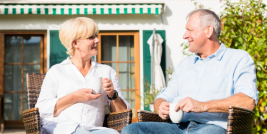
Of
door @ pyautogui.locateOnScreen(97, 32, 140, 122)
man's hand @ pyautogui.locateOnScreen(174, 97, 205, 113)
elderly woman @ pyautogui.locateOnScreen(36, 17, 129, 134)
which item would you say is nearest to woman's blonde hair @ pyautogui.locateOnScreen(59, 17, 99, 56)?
elderly woman @ pyautogui.locateOnScreen(36, 17, 129, 134)

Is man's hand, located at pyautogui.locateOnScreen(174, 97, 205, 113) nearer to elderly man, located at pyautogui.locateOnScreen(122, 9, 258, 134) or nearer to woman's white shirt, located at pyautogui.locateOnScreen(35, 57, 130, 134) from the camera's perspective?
elderly man, located at pyautogui.locateOnScreen(122, 9, 258, 134)

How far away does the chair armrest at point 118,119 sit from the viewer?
208 cm

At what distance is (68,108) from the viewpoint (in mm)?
2033

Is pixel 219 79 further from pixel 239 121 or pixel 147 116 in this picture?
pixel 147 116

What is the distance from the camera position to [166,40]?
230 inches

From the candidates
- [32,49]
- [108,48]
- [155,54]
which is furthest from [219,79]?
[32,49]

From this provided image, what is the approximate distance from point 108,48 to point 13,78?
2313 millimetres

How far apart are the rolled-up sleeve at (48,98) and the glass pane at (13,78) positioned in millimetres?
4670

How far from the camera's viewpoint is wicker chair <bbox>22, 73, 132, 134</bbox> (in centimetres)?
194

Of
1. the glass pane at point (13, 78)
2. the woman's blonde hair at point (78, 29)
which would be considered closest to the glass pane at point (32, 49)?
the glass pane at point (13, 78)

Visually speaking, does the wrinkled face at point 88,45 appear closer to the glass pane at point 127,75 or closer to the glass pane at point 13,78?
the glass pane at point 127,75

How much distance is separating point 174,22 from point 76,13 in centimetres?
200

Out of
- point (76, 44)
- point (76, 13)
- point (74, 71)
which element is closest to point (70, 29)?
point (76, 44)

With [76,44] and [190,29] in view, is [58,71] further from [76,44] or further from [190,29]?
[190,29]
